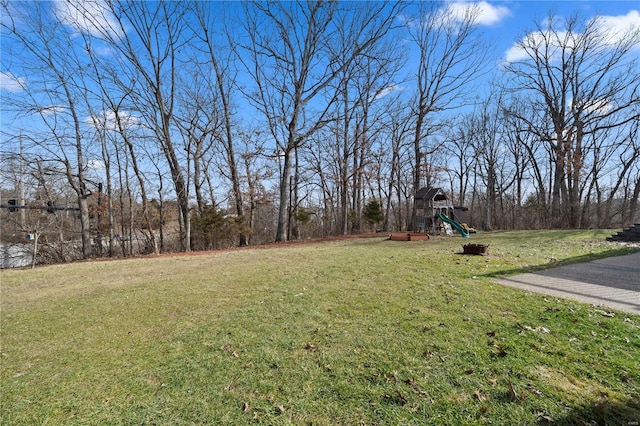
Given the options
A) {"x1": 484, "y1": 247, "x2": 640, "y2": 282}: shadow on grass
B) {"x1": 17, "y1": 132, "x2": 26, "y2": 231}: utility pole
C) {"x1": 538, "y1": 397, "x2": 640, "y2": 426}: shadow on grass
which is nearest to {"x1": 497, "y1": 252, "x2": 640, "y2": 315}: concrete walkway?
{"x1": 484, "y1": 247, "x2": 640, "y2": 282}: shadow on grass

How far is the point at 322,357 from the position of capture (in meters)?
2.40

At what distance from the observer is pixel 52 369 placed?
7.86 ft

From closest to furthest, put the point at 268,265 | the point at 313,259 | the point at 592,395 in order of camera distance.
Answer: the point at 592,395 → the point at 268,265 → the point at 313,259

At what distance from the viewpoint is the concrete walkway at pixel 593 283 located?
3357 mm

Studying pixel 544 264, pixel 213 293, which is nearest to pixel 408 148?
pixel 544 264

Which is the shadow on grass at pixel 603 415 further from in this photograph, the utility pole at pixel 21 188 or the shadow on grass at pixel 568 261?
the utility pole at pixel 21 188

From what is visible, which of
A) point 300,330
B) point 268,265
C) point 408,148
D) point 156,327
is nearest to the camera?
point 300,330

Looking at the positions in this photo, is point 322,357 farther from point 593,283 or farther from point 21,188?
point 21,188

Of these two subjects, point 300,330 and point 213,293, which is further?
point 213,293

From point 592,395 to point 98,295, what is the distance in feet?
20.1

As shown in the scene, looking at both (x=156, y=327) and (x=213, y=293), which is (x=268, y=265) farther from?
(x=156, y=327)

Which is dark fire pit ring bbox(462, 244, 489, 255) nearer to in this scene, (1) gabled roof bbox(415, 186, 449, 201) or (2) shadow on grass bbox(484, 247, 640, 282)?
(2) shadow on grass bbox(484, 247, 640, 282)

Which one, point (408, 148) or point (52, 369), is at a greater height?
point (408, 148)

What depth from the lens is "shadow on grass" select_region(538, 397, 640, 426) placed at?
1.58 meters
